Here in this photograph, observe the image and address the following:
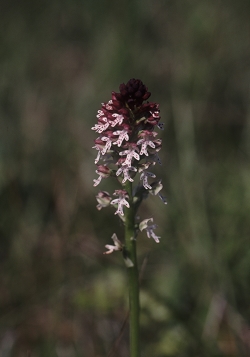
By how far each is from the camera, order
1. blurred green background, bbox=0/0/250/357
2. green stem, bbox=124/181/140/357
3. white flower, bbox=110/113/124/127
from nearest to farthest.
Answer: white flower, bbox=110/113/124/127 < green stem, bbox=124/181/140/357 < blurred green background, bbox=0/0/250/357

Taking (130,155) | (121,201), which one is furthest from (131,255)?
(130,155)

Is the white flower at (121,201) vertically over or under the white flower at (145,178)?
under

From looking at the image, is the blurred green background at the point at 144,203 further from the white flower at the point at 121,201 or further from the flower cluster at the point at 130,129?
the flower cluster at the point at 130,129

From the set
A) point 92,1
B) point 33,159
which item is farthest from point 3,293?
point 92,1

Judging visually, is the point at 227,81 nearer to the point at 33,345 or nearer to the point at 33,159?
the point at 33,159

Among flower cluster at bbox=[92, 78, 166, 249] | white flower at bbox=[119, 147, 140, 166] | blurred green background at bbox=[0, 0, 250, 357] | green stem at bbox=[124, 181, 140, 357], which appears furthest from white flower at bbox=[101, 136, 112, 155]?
blurred green background at bbox=[0, 0, 250, 357]

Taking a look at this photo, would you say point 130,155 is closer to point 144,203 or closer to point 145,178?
point 145,178

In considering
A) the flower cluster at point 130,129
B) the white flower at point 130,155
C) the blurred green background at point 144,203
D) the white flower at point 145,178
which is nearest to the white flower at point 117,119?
the flower cluster at point 130,129

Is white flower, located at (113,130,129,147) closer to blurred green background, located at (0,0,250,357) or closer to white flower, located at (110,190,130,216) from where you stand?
white flower, located at (110,190,130,216)

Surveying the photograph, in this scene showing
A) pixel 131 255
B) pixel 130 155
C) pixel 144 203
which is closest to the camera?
pixel 130 155
